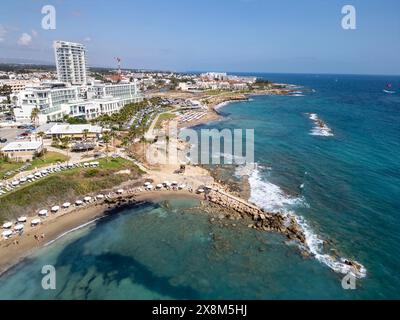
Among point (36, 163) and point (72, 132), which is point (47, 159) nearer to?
point (36, 163)

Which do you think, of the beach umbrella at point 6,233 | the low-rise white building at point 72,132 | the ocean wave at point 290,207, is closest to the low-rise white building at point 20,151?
the low-rise white building at point 72,132

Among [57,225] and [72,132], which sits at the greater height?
[72,132]

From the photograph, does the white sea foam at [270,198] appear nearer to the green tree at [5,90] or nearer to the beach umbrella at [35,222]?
the beach umbrella at [35,222]

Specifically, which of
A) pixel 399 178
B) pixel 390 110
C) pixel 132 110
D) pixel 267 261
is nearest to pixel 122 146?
pixel 132 110

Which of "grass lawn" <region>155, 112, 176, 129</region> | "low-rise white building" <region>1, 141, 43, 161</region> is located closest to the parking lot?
"low-rise white building" <region>1, 141, 43, 161</region>

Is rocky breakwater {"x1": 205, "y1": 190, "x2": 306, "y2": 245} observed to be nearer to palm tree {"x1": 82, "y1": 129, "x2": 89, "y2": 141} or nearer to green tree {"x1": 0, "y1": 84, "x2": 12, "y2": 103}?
palm tree {"x1": 82, "y1": 129, "x2": 89, "y2": 141}

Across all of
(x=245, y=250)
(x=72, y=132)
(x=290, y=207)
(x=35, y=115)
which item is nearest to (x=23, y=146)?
(x=72, y=132)
